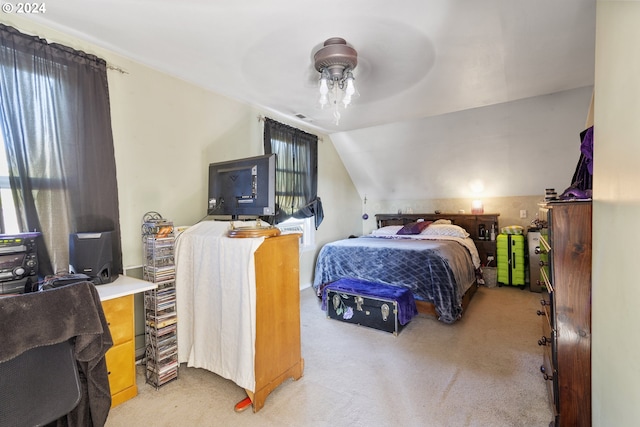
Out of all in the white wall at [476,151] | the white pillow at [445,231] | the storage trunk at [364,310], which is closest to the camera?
the storage trunk at [364,310]

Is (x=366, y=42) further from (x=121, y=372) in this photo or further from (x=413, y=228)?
(x=413, y=228)

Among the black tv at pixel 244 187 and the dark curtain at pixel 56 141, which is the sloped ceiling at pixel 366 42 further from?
the black tv at pixel 244 187

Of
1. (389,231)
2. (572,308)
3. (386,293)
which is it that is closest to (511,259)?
(389,231)

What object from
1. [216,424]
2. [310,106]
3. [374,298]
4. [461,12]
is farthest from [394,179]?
[216,424]

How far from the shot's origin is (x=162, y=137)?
8.18 feet

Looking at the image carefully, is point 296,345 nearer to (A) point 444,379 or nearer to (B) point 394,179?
(A) point 444,379

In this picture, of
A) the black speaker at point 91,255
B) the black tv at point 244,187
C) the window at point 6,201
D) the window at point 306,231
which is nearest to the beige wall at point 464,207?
the window at point 306,231

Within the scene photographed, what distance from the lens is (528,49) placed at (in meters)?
2.20

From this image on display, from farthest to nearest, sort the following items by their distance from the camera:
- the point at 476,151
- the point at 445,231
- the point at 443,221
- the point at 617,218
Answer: the point at 443,221
the point at 445,231
the point at 476,151
the point at 617,218

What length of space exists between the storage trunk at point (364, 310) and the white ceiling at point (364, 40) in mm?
2102

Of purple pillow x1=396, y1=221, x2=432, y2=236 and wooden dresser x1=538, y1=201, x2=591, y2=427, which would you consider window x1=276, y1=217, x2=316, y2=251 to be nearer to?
purple pillow x1=396, y1=221, x2=432, y2=236

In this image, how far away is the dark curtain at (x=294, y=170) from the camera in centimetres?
361

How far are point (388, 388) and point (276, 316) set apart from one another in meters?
0.89

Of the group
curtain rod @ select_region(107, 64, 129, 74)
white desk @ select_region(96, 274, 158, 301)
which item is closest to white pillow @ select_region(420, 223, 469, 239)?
white desk @ select_region(96, 274, 158, 301)
